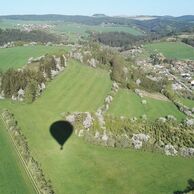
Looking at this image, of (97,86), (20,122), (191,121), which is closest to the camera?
(20,122)

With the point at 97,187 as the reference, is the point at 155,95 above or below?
below

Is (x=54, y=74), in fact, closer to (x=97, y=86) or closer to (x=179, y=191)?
(x=97, y=86)

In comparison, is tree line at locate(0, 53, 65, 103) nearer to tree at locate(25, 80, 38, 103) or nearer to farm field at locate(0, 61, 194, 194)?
tree at locate(25, 80, 38, 103)

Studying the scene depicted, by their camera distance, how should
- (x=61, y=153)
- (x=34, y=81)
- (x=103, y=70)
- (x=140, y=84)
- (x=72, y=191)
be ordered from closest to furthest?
(x=72, y=191) → (x=61, y=153) → (x=34, y=81) → (x=140, y=84) → (x=103, y=70)

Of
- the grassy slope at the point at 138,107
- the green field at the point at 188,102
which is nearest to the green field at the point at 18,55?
the grassy slope at the point at 138,107

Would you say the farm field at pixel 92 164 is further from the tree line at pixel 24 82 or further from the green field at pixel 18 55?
the green field at pixel 18 55

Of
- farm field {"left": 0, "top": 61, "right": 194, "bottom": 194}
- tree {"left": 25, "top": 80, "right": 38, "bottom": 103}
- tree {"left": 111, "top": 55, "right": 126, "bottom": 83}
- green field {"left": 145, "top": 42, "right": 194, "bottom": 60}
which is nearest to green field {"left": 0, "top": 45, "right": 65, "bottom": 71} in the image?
tree {"left": 111, "top": 55, "right": 126, "bottom": 83}

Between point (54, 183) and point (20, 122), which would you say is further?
point (20, 122)

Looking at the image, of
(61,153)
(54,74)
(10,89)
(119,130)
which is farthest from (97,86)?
(61,153)
